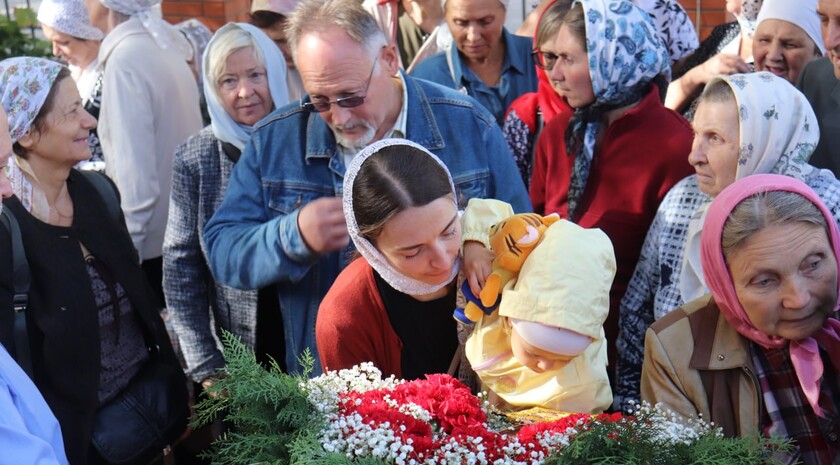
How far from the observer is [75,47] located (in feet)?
17.6

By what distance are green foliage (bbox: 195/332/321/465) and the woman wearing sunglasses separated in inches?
62.4

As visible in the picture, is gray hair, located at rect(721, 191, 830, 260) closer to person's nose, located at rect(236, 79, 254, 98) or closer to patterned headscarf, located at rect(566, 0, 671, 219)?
patterned headscarf, located at rect(566, 0, 671, 219)

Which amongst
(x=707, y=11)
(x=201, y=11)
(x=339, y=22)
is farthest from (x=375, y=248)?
(x=201, y=11)

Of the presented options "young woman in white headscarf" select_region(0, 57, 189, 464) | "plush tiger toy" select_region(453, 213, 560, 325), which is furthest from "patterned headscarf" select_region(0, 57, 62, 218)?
"plush tiger toy" select_region(453, 213, 560, 325)

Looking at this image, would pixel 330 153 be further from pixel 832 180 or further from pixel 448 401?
pixel 832 180

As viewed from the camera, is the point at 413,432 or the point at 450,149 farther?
the point at 450,149

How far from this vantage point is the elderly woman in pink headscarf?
7.97 ft

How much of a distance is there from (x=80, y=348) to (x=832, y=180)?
2614 millimetres

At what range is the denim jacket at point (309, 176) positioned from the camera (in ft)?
10.6

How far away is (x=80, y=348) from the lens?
3.34 m

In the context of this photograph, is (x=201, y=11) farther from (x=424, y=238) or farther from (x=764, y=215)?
(x=764, y=215)

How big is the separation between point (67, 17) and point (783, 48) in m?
3.78

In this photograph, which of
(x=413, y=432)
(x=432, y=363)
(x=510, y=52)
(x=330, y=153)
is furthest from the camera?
(x=510, y=52)

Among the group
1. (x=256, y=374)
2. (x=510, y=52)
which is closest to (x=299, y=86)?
(x=510, y=52)
